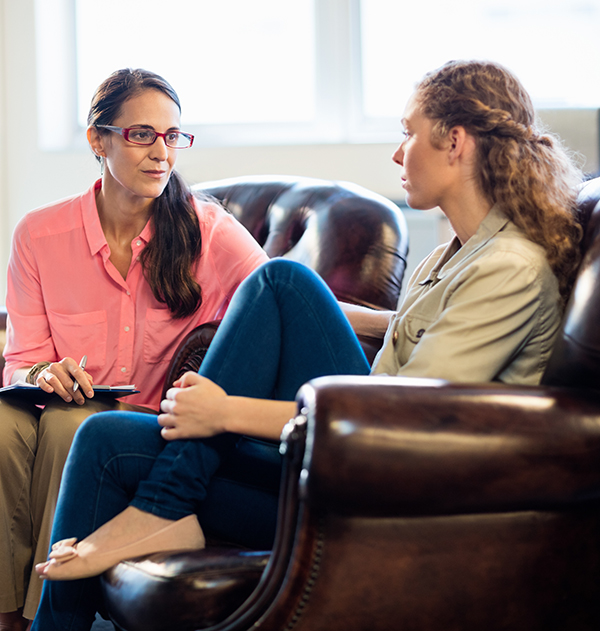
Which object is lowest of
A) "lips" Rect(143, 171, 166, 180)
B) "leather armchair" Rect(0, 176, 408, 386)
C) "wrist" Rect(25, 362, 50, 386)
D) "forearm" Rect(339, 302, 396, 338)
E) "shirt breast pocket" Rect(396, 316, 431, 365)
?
"wrist" Rect(25, 362, 50, 386)

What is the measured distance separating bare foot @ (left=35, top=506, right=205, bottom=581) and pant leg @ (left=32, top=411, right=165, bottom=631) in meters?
0.04

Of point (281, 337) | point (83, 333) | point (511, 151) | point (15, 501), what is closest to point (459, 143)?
point (511, 151)

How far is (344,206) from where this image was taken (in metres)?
1.84

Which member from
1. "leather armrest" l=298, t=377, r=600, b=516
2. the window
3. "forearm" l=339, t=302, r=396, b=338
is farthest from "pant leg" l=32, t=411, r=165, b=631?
the window

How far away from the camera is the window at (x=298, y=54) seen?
284cm

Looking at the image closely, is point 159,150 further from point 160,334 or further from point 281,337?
point 281,337

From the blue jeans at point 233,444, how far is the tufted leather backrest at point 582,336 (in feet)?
1.00

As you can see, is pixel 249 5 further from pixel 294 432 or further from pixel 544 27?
pixel 294 432

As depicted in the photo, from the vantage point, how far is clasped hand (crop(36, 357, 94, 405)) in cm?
132

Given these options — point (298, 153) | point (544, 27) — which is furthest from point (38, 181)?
point (544, 27)

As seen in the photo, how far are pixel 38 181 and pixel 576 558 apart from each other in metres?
2.69

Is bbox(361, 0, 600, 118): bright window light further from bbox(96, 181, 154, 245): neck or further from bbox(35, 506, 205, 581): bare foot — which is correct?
bbox(35, 506, 205, 581): bare foot

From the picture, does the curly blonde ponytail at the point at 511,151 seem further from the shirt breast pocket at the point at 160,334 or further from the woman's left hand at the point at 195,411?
the shirt breast pocket at the point at 160,334

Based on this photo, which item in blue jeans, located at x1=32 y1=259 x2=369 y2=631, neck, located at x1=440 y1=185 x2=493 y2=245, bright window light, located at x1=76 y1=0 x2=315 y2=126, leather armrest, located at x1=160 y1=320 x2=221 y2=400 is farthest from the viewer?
bright window light, located at x1=76 y1=0 x2=315 y2=126
